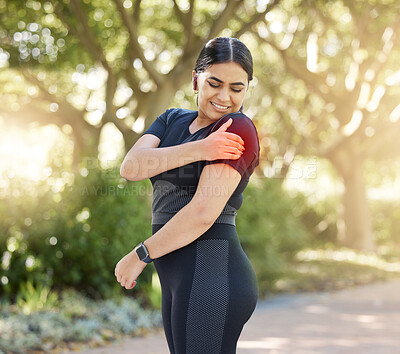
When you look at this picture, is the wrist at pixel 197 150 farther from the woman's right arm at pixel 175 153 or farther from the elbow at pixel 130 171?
the elbow at pixel 130 171

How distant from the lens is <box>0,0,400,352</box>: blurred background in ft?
24.6

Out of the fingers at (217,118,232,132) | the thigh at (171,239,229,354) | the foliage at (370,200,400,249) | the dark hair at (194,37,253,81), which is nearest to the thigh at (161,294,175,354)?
the thigh at (171,239,229,354)

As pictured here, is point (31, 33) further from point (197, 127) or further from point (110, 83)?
point (197, 127)

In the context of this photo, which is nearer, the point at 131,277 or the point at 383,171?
the point at 131,277

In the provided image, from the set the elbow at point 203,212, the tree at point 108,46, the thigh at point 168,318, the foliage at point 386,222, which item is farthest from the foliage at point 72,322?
the foliage at point 386,222

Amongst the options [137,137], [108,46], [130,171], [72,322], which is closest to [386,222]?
[108,46]

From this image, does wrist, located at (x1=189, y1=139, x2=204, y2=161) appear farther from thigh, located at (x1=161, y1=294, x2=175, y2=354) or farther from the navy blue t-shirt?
thigh, located at (x1=161, y1=294, x2=175, y2=354)

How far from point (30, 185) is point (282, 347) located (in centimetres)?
408

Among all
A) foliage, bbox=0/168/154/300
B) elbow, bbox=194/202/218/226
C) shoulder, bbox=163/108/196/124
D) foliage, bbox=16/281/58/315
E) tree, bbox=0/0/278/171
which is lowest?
foliage, bbox=16/281/58/315

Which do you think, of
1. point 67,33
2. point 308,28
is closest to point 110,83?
point 67,33

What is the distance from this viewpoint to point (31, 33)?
11406 mm

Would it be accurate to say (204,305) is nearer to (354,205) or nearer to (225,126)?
(225,126)

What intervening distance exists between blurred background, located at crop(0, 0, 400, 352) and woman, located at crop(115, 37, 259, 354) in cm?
404

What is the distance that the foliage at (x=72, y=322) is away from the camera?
18.5 ft
